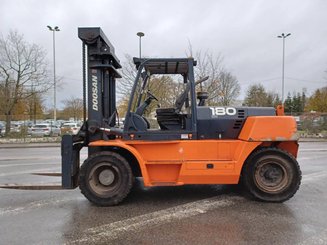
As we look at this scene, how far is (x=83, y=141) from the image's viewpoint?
6168 millimetres

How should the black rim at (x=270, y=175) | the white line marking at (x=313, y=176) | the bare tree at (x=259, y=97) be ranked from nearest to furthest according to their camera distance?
the black rim at (x=270, y=175) → the white line marking at (x=313, y=176) → the bare tree at (x=259, y=97)

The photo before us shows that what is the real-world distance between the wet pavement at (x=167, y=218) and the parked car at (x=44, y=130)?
1985 cm

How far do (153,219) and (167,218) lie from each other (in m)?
0.23

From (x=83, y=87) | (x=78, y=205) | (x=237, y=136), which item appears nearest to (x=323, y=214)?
(x=237, y=136)

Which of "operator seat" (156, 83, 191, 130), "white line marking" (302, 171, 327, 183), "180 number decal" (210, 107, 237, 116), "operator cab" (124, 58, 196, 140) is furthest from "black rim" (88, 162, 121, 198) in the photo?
"white line marking" (302, 171, 327, 183)

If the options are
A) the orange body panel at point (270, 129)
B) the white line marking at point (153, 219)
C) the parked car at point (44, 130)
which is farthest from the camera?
the parked car at point (44, 130)

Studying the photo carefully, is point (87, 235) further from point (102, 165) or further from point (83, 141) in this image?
point (83, 141)

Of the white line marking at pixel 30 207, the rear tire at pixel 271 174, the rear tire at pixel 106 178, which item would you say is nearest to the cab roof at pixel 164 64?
the rear tire at pixel 106 178

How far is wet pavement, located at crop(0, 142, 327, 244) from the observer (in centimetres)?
417

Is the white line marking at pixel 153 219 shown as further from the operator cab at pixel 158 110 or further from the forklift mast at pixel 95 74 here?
the forklift mast at pixel 95 74

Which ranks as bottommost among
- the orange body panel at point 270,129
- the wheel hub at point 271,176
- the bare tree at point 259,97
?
the wheel hub at point 271,176

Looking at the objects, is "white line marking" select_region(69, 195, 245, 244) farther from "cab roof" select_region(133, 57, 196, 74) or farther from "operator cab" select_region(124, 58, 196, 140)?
"cab roof" select_region(133, 57, 196, 74)

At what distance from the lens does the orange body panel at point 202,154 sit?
5.63 metres

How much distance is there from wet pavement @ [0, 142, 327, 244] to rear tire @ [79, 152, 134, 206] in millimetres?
205
